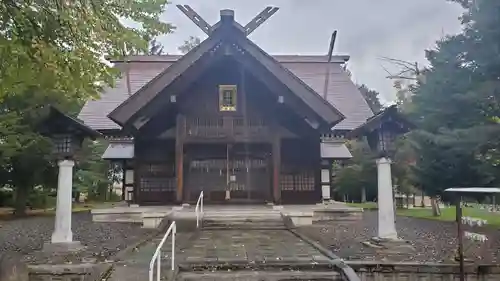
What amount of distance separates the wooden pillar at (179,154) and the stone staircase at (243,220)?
5.44 feet

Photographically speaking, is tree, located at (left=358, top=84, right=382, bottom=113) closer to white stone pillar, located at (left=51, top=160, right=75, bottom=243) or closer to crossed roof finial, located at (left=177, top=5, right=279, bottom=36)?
crossed roof finial, located at (left=177, top=5, right=279, bottom=36)

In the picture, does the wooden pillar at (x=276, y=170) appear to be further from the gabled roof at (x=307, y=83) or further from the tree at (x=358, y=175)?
the tree at (x=358, y=175)

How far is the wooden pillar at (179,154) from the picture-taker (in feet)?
42.8

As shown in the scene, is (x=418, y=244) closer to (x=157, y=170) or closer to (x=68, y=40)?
(x=68, y=40)

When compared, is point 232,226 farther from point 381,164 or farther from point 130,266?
point 130,266

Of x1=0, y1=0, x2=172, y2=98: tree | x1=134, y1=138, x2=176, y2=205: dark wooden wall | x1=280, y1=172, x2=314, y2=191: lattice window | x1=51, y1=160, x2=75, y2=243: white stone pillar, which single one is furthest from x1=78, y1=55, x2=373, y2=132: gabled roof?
x1=0, y1=0, x2=172, y2=98: tree

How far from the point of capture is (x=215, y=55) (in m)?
13.2

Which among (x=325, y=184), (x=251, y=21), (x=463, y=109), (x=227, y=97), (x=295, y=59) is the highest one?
(x=295, y=59)

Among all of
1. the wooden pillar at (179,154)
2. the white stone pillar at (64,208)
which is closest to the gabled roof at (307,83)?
the wooden pillar at (179,154)

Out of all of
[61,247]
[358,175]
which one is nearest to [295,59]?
[358,175]

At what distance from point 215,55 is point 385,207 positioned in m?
7.41

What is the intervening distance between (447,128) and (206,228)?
7278mm

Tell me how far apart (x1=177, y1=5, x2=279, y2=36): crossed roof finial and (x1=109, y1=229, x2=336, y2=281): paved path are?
7.24 metres

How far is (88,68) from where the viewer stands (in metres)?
5.41
